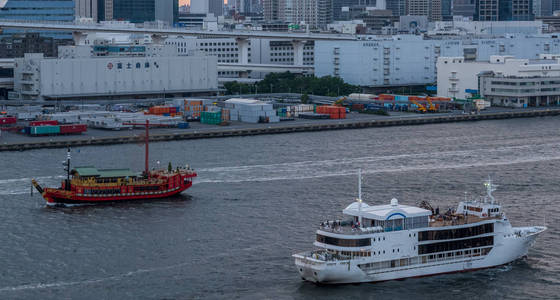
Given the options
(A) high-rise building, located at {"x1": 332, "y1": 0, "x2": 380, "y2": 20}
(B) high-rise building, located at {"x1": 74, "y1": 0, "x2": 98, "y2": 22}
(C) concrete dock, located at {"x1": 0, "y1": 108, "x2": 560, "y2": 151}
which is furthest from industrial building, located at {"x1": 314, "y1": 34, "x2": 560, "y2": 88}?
(A) high-rise building, located at {"x1": 332, "y1": 0, "x2": 380, "y2": 20}

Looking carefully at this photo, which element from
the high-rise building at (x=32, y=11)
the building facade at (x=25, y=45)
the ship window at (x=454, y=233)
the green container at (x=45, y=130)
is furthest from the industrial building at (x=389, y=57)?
the ship window at (x=454, y=233)

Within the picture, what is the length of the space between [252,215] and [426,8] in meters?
116

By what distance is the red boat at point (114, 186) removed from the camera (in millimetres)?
28969

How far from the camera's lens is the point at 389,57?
213 feet

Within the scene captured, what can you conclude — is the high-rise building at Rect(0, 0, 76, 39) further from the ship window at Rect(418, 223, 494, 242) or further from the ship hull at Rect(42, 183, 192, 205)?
the ship window at Rect(418, 223, 494, 242)

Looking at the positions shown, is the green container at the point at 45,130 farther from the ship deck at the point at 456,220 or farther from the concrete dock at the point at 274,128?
the ship deck at the point at 456,220

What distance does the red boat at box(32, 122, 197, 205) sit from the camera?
2897 centimetres

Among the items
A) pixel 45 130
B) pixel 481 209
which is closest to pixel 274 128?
pixel 45 130

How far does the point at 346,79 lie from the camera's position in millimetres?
65750

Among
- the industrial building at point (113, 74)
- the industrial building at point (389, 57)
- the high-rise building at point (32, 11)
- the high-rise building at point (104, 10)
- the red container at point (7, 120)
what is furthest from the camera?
the high-rise building at point (104, 10)

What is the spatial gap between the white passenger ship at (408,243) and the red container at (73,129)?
75.2 ft

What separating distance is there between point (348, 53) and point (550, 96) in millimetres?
12858

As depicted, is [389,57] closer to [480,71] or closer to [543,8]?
[480,71]

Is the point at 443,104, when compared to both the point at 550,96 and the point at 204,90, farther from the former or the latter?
the point at 204,90
